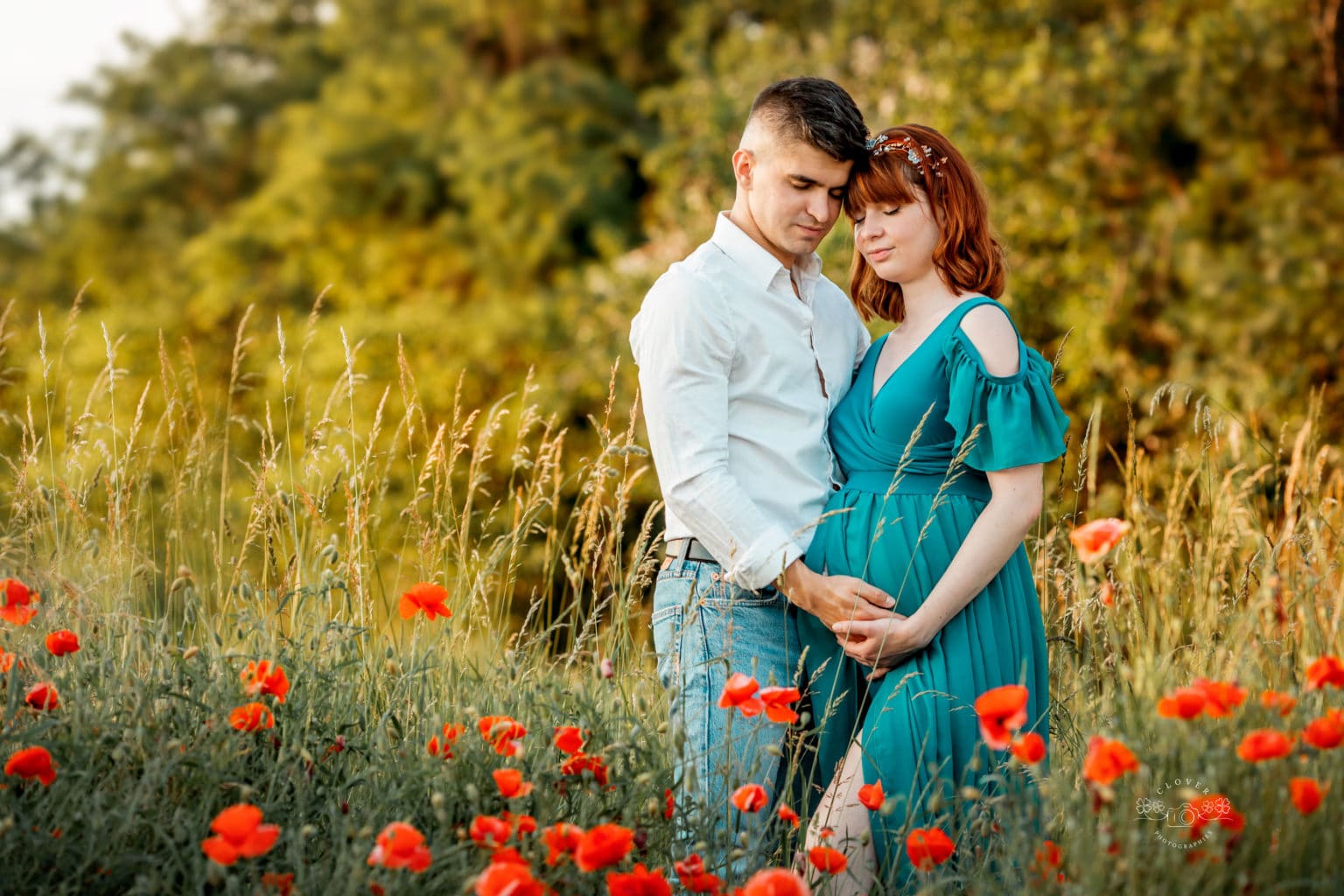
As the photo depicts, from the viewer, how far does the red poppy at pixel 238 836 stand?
1.50m

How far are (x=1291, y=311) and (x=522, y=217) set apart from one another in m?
7.33

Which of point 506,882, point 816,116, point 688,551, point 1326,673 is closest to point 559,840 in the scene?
point 506,882

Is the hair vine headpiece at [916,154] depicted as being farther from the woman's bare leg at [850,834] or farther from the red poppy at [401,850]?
the red poppy at [401,850]

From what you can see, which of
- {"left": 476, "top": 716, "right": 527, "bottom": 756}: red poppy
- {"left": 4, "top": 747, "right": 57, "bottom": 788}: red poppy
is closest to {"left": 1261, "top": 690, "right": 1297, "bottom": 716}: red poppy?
{"left": 476, "top": 716, "right": 527, "bottom": 756}: red poppy

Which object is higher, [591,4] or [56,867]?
[591,4]

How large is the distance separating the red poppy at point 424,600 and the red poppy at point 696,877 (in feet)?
2.04

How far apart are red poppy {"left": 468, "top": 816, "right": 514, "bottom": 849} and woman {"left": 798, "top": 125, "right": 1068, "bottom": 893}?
0.70 meters

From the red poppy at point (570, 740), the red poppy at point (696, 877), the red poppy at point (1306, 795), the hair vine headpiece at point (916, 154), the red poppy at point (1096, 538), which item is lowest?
the red poppy at point (696, 877)

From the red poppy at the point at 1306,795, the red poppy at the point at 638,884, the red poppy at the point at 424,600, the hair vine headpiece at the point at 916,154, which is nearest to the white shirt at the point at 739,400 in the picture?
the hair vine headpiece at the point at 916,154

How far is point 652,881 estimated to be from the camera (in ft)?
5.35

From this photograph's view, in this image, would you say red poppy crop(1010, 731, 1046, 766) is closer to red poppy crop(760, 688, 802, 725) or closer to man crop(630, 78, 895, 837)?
red poppy crop(760, 688, 802, 725)

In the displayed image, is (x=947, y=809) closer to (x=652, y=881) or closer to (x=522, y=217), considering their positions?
(x=652, y=881)

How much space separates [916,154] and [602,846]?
1.59 meters

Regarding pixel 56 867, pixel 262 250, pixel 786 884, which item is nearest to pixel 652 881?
pixel 786 884
